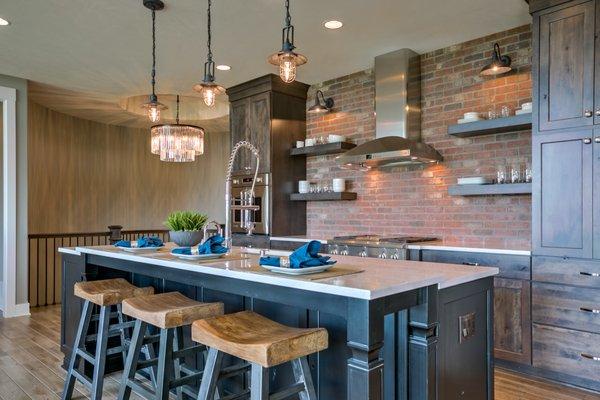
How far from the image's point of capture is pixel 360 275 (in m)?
1.77

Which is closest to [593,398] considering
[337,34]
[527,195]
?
[527,195]

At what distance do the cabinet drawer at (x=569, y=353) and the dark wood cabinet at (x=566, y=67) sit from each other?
4.71ft

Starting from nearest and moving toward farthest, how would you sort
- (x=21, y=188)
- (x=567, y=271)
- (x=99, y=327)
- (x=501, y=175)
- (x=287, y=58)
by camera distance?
(x=287, y=58) < (x=99, y=327) < (x=567, y=271) < (x=501, y=175) < (x=21, y=188)

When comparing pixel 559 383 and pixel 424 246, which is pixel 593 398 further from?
pixel 424 246

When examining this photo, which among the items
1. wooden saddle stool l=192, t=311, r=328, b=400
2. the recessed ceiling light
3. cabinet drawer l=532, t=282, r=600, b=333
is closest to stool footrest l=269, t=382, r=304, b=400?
wooden saddle stool l=192, t=311, r=328, b=400

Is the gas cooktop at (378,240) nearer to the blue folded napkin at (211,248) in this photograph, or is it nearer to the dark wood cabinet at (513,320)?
A: the dark wood cabinet at (513,320)

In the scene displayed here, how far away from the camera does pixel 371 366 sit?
1.45 metres

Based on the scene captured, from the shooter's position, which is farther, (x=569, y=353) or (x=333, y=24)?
(x=333, y=24)

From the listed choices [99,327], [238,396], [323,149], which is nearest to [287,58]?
[238,396]

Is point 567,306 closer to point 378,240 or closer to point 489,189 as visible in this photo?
point 489,189

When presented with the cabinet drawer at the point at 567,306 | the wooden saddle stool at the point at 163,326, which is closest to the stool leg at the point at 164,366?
the wooden saddle stool at the point at 163,326

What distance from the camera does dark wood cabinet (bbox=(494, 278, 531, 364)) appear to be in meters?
3.14

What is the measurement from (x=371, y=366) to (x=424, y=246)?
2289 millimetres

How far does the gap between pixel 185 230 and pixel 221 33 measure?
2.05 metres
